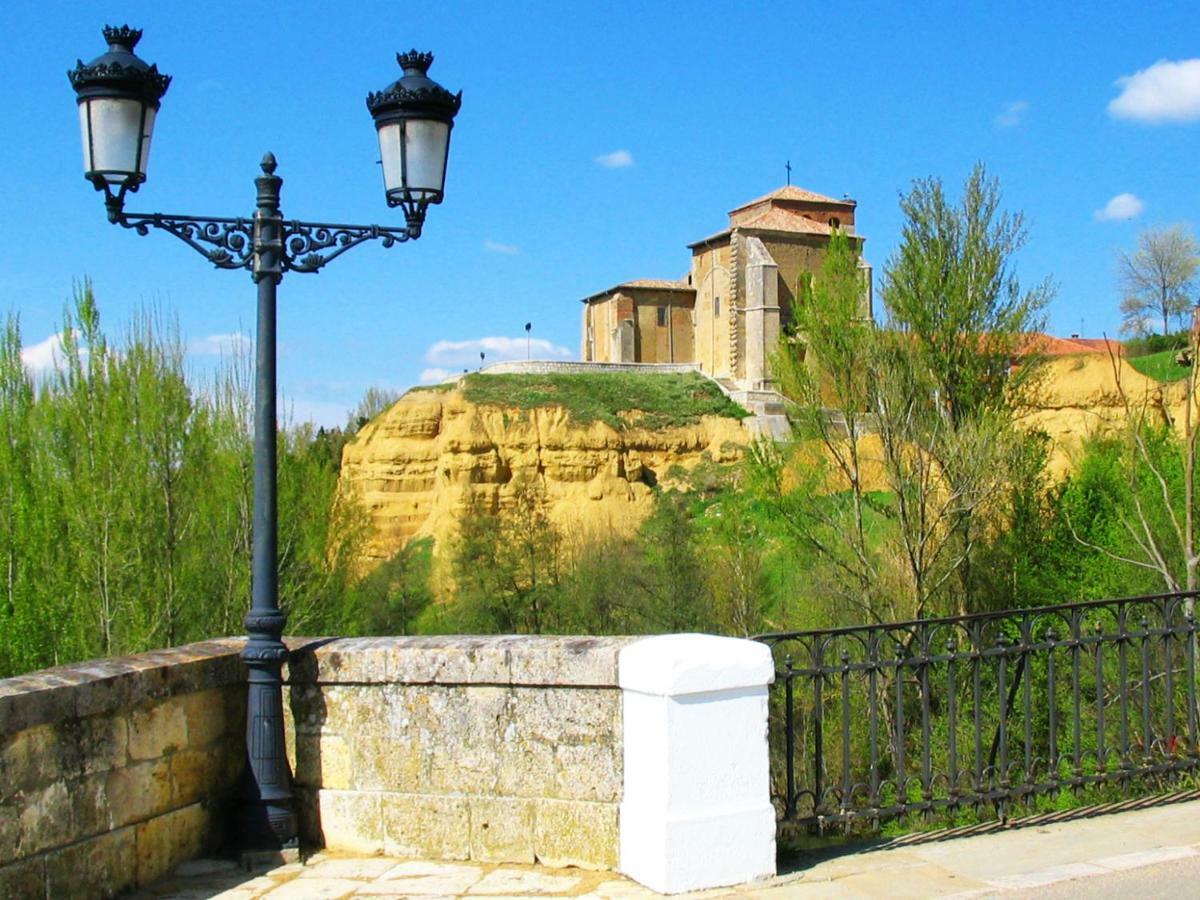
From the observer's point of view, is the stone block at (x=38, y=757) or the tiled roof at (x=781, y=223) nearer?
the stone block at (x=38, y=757)

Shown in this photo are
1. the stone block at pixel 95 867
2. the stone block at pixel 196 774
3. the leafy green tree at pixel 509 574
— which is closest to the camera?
the stone block at pixel 95 867

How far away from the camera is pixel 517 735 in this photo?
5.18 metres

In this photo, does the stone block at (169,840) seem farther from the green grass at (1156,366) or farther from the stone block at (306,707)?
the green grass at (1156,366)

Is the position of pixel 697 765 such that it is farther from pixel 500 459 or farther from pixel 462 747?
pixel 500 459

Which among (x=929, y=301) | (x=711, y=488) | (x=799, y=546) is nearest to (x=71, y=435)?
(x=799, y=546)

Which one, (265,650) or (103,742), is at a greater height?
(265,650)

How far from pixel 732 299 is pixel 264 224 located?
62.6 metres

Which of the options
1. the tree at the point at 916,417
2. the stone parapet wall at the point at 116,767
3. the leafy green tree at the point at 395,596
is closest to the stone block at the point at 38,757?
the stone parapet wall at the point at 116,767

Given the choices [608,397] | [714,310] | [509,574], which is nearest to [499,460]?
[608,397]

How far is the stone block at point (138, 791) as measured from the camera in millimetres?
4918

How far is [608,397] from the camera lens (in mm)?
60812

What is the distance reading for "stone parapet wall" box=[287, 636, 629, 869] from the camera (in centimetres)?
505

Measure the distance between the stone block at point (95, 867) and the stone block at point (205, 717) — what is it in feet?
1.85

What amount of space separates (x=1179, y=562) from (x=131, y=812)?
19.2 metres
